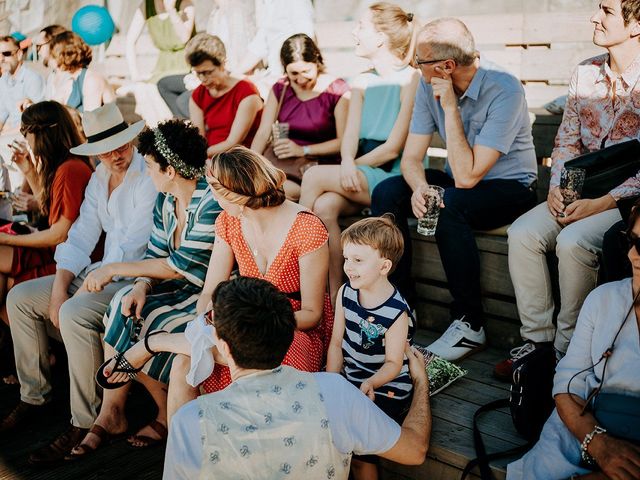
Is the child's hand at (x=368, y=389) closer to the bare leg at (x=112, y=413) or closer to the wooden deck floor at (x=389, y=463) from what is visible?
the wooden deck floor at (x=389, y=463)

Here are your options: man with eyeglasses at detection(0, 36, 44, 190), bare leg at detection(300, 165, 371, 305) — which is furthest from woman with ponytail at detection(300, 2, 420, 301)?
man with eyeglasses at detection(0, 36, 44, 190)

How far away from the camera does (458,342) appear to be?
3.03m

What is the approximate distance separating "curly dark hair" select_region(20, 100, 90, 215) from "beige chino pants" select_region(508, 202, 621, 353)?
8.05 feet

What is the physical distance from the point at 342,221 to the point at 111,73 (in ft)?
17.7

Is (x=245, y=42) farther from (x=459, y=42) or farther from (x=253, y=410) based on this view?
(x=253, y=410)

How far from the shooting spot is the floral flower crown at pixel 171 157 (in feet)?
10.0

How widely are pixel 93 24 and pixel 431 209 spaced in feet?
20.3

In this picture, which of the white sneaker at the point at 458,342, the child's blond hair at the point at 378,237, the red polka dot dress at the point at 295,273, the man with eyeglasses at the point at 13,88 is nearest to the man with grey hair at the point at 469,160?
the white sneaker at the point at 458,342

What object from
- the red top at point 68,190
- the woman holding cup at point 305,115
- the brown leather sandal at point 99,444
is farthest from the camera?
the woman holding cup at point 305,115

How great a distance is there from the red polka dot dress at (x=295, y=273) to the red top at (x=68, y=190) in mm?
1312

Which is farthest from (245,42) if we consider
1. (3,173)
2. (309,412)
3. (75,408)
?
(309,412)

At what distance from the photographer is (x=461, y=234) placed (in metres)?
3.04

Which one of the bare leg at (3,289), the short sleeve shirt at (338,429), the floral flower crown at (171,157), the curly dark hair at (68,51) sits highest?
the curly dark hair at (68,51)

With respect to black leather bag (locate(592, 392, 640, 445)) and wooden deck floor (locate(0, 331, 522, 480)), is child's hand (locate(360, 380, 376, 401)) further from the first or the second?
black leather bag (locate(592, 392, 640, 445))
